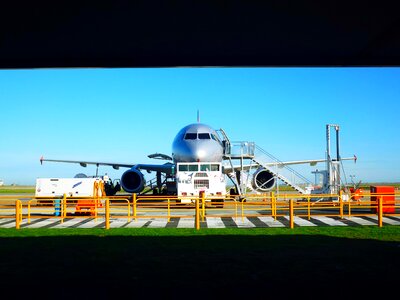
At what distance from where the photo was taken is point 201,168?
26109mm

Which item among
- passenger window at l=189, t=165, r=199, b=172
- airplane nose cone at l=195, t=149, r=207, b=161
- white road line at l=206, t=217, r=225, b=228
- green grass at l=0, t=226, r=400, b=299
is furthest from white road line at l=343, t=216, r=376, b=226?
airplane nose cone at l=195, t=149, r=207, b=161

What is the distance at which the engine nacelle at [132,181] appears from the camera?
97.1 ft

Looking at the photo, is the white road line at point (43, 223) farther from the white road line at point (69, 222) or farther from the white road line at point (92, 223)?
the white road line at point (92, 223)

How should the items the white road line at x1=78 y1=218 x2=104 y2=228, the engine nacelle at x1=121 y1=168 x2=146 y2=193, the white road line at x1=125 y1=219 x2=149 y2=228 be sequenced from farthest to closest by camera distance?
the engine nacelle at x1=121 y1=168 x2=146 y2=193, the white road line at x1=78 y1=218 x2=104 y2=228, the white road line at x1=125 y1=219 x2=149 y2=228

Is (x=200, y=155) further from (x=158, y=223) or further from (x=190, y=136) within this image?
(x=158, y=223)

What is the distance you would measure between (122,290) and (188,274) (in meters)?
1.39

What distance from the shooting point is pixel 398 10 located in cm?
605

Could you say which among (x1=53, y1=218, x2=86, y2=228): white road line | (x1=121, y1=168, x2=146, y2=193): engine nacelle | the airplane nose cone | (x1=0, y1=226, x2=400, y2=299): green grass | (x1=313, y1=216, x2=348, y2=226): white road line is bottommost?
(x1=0, y1=226, x2=400, y2=299): green grass

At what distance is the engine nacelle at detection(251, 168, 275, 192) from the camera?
3011 cm

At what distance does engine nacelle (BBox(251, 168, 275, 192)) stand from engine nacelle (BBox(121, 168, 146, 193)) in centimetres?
727

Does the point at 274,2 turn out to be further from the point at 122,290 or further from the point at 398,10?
the point at 122,290

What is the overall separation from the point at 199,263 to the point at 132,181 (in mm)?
21843

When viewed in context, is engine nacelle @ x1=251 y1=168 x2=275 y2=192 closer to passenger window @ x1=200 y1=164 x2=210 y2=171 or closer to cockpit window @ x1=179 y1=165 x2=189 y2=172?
passenger window @ x1=200 y1=164 x2=210 y2=171

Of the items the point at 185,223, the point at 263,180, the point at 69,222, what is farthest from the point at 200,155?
the point at 69,222
